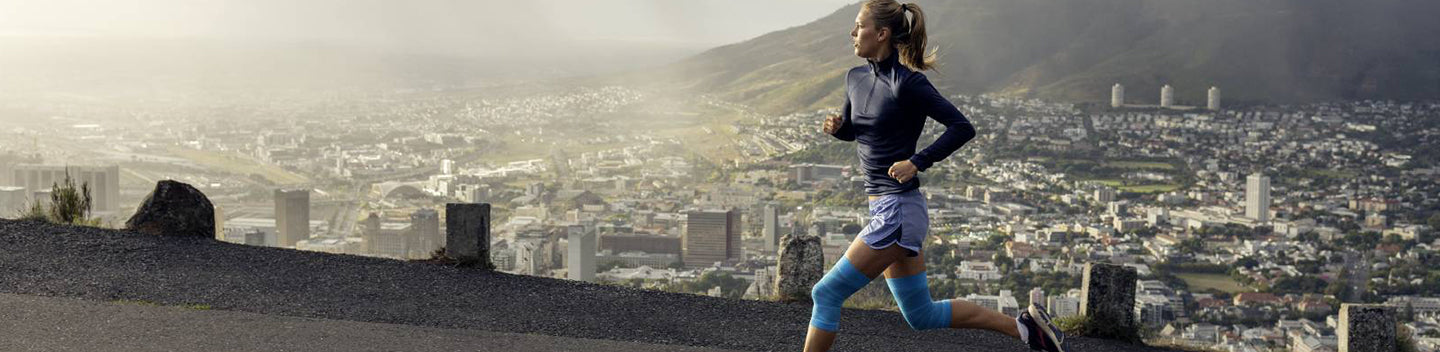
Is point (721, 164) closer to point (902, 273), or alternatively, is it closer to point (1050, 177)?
point (1050, 177)

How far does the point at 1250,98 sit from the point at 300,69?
2320 inches

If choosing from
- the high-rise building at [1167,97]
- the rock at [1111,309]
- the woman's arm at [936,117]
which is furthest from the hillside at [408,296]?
the high-rise building at [1167,97]

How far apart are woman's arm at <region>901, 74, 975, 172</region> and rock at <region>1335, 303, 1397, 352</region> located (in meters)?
3.02

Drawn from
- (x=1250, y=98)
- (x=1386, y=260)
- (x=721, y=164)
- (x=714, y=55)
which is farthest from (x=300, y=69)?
(x=1386, y=260)

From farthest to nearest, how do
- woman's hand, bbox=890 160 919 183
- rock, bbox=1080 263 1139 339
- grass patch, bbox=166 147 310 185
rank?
1. grass patch, bbox=166 147 310 185
2. rock, bbox=1080 263 1139 339
3. woman's hand, bbox=890 160 919 183

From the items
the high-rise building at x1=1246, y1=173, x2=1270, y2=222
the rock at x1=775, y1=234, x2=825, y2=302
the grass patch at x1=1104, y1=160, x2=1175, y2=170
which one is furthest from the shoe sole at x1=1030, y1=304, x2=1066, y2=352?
the grass patch at x1=1104, y1=160, x2=1175, y2=170

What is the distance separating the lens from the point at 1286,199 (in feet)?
163

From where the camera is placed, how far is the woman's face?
441 cm

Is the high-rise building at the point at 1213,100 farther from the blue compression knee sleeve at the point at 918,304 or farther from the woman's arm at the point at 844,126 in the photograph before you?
the woman's arm at the point at 844,126

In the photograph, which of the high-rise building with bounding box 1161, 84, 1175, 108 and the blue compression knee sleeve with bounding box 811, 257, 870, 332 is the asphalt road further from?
the high-rise building with bounding box 1161, 84, 1175, 108

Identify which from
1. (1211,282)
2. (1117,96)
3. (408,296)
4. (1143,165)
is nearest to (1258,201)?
(1143,165)

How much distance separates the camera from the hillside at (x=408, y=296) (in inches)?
253

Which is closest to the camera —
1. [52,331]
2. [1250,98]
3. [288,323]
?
[52,331]

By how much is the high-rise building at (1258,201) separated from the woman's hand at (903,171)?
43925mm
